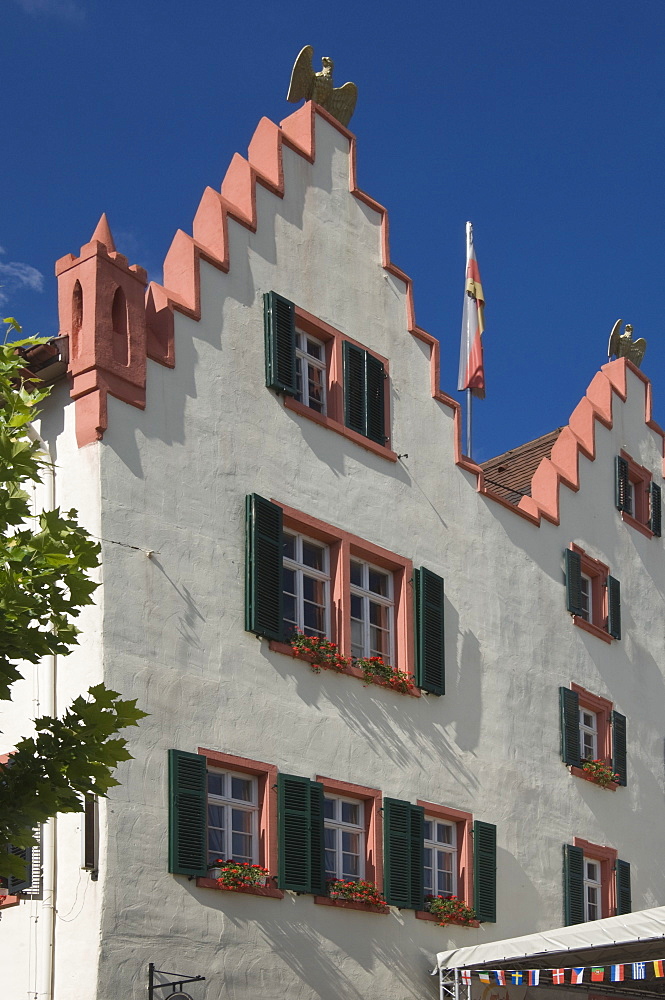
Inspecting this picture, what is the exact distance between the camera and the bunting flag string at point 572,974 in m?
15.7

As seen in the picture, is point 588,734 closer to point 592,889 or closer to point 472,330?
point 592,889

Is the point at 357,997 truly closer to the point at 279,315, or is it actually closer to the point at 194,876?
the point at 194,876

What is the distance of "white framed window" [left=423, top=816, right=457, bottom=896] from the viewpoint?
1866cm

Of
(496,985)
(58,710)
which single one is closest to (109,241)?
(58,710)

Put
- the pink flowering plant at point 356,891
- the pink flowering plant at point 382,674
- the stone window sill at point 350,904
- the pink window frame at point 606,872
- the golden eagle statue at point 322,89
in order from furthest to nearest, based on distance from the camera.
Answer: the pink window frame at point 606,872 < the golden eagle statue at point 322,89 < the pink flowering plant at point 382,674 < the pink flowering plant at point 356,891 < the stone window sill at point 350,904

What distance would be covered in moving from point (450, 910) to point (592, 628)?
20.3ft

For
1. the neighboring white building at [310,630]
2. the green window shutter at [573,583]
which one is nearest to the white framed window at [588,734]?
the neighboring white building at [310,630]

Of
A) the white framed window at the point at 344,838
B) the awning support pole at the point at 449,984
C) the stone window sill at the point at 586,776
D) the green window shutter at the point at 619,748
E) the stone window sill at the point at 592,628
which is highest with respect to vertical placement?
the stone window sill at the point at 592,628

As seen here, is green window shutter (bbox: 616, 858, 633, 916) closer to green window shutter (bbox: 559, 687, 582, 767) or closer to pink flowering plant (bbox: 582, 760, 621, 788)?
pink flowering plant (bbox: 582, 760, 621, 788)

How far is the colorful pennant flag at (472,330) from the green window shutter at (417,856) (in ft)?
25.5

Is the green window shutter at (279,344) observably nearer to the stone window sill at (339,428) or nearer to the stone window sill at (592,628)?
the stone window sill at (339,428)

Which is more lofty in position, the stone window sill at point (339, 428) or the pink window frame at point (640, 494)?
the pink window frame at point (640, 494)

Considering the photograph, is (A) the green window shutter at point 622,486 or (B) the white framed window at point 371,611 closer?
(B) the white framed window at point 371,611

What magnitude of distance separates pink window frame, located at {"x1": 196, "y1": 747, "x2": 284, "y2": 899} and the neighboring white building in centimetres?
3
